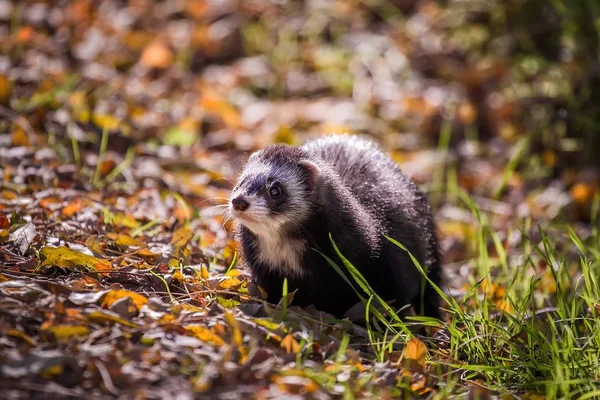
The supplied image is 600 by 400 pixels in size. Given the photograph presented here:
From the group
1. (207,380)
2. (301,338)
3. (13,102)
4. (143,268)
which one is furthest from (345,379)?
(13,102)

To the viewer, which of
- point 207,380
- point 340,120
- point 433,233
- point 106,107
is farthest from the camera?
point 340,120

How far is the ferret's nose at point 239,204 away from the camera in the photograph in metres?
4.14

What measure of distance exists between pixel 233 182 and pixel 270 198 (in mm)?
790

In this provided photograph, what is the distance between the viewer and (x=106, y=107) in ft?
24.3

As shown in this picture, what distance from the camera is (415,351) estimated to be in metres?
3.83

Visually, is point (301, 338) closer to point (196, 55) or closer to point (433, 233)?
point (433, 233)

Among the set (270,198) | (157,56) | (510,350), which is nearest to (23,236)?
(270,198)

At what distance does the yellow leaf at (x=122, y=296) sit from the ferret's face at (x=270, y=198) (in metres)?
0.70

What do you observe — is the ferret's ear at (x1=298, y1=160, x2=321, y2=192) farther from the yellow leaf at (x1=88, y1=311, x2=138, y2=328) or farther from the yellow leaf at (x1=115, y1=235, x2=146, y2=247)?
the yellow leaf at (x1=88, y1=311, x2=138, y2=328)

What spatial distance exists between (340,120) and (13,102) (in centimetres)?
343

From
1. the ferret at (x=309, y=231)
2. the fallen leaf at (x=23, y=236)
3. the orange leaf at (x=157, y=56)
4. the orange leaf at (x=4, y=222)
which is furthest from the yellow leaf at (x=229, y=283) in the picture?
the orange leaf at (x=157, y=56)

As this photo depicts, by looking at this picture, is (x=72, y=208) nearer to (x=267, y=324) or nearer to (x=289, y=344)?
(x=267, y=324)

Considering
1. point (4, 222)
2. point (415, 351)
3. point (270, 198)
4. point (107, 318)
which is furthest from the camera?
point (4, 222)

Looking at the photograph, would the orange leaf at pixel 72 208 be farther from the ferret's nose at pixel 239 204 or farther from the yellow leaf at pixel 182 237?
the ferret's nose at pixel 239 204
